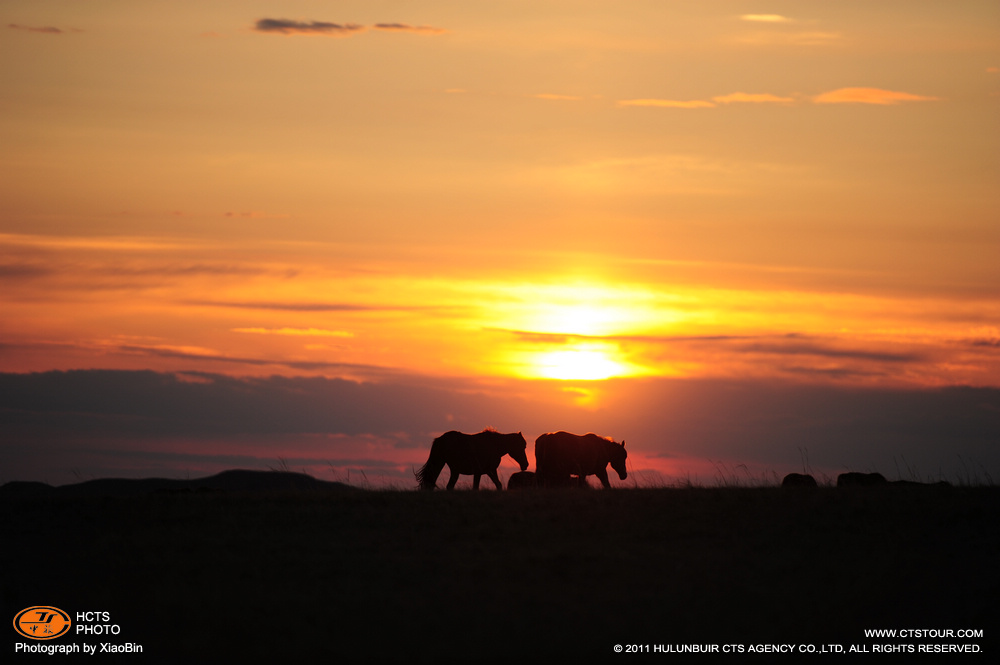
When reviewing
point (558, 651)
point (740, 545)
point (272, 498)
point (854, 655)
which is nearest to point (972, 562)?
point (740, 545)

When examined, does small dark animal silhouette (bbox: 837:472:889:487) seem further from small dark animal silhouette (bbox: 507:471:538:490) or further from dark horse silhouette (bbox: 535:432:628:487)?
small dark animal silhouette (bbox: 507:471:538:490)

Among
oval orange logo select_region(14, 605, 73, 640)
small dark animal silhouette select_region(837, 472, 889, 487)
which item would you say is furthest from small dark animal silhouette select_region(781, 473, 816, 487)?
oval orange logo select_region(14, 605, 73, 640)

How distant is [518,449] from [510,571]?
49.0 feet

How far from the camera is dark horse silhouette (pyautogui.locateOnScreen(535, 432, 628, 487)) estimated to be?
2861 centimetres

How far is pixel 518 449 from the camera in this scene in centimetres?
3016

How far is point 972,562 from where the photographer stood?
15.7 metres

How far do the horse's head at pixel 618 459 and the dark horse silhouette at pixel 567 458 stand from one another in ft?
2.36

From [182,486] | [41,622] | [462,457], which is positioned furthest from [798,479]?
[182,486]

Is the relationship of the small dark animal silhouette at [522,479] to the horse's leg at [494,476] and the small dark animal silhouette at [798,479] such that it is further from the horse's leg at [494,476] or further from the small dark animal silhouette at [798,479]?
the small dark animal silhouette at [798,479]

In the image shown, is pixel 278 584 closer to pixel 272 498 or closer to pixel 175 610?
pixel 175 610

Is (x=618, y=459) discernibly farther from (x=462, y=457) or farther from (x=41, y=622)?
(x=41, y=622)

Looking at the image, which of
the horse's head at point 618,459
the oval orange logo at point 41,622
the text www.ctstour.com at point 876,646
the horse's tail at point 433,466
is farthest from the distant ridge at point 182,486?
the text www.ctstour.com at point 876,646

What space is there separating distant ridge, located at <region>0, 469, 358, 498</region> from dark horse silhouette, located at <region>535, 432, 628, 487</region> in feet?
19.1

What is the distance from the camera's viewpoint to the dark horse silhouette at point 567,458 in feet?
93.9
